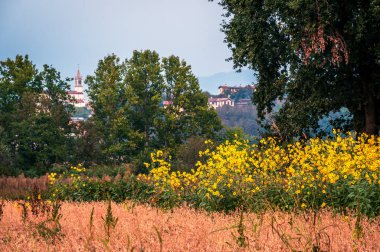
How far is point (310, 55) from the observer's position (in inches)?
697

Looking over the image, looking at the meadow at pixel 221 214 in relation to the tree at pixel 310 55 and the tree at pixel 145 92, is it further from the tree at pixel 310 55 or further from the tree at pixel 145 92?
the tree at pixel 145 92

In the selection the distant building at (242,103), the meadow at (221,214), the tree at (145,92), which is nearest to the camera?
the meadow at (221,214)

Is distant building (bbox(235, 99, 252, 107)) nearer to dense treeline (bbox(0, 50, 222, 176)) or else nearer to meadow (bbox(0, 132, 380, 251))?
dense treeline (bbox(0, 50, 222, 176))

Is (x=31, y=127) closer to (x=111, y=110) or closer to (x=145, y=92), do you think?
(x=111, y=110)

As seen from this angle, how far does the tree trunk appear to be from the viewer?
63.4ft

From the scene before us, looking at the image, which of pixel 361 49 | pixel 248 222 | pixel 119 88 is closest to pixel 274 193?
pixel 248 222

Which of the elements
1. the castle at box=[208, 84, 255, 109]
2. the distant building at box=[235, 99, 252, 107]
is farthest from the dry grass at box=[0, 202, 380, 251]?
the distant building at box=[235, 99, 252, 107]

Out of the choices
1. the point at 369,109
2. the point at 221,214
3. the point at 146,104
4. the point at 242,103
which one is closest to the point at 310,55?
the point at 369,109

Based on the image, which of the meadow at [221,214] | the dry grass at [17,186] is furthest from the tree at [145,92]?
the meadow at [221,214]

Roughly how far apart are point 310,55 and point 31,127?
27.0 m

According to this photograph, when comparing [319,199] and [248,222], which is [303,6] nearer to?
[319,199]

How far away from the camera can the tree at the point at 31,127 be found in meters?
38.8

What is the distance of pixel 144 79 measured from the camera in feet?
155

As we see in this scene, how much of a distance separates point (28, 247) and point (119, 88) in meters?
40.6
